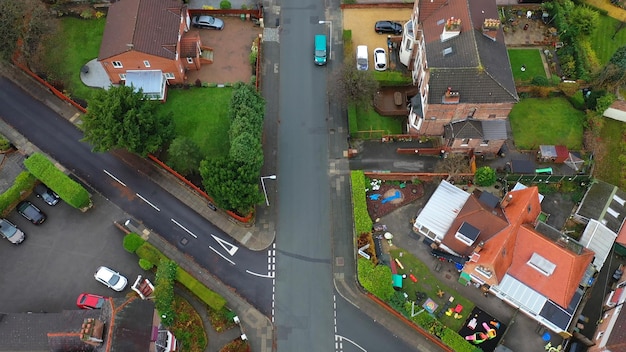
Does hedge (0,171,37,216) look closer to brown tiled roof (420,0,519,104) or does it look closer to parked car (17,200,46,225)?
parked car (17,200,46,225)

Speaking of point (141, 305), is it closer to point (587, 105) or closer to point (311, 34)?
point (311, 34)

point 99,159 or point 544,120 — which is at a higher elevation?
point 544,120

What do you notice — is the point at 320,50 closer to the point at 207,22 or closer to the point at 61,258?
the point at 207,22

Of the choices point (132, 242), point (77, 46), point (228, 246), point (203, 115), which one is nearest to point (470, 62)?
point (203, 115)

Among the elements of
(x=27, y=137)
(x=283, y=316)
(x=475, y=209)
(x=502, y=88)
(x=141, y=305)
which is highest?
(x=502, y=88)

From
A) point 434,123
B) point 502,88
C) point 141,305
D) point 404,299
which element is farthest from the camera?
point 434,123

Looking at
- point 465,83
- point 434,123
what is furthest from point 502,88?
point 434,123

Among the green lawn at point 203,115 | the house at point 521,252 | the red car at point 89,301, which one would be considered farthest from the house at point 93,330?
the house at point 521,252
